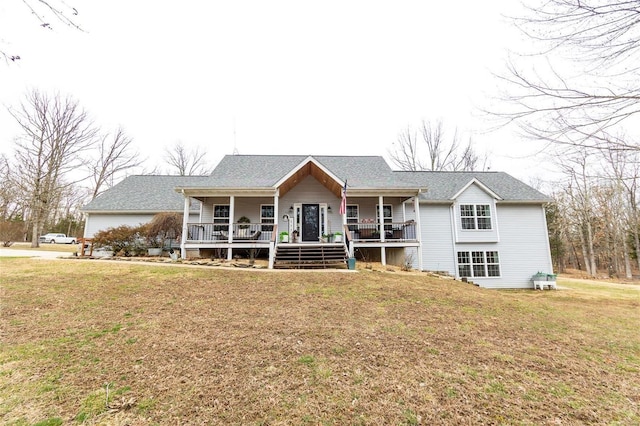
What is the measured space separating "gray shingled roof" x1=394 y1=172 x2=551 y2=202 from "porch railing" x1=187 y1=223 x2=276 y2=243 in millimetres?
8877

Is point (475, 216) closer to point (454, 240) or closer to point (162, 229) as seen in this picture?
point (454, 240)

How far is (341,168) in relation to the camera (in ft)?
55.0

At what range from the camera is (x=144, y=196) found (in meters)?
17.2

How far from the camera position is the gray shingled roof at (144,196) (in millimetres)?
16156

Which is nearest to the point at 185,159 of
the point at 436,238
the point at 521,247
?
the point at 436,238

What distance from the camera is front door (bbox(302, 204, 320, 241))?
49.9 ft

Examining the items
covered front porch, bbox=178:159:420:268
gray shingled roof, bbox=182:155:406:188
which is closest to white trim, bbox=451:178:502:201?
covered front porch, bbox=178:159:420:268

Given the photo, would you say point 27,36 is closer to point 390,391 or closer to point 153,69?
point 153,69

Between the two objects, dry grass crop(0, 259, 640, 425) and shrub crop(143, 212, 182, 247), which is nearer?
dry grass crop(0, 259, 640, 425)

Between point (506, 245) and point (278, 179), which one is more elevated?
point (278, 179)

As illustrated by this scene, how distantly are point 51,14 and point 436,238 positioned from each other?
1599cm

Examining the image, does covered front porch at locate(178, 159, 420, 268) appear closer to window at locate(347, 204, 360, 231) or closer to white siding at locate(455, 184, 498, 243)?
window at locate(347, 204, 360, 231)

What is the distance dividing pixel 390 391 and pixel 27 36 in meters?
5.89

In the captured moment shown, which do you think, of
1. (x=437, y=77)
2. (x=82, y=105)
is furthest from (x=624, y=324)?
(x=82, y=105)
